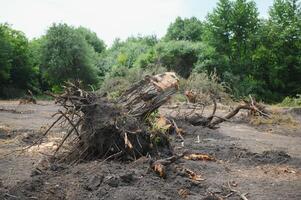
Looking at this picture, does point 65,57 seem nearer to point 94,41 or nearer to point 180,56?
point 180,56

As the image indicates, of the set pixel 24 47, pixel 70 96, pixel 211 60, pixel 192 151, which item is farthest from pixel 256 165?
pixel 24 47

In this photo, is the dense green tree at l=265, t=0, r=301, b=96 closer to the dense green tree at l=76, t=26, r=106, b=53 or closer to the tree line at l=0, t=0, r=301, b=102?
the tree line at l=0, t=0, r=301, b=102

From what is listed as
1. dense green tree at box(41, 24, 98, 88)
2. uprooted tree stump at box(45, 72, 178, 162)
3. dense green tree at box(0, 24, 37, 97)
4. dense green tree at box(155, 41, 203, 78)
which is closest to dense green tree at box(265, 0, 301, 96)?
dense green tree at box(155, 41, 203, 78)

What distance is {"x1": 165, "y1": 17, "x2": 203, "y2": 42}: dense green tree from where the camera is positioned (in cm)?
4125

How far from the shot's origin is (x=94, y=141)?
6621mm

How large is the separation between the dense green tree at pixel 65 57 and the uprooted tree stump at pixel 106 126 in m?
26.1

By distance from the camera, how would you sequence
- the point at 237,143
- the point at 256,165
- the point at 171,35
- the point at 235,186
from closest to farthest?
the point at 235,186 < the point at 256,165 < the point at 237,143 < the point at 171,35

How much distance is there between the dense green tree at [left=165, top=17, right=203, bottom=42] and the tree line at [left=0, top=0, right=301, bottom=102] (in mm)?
7939

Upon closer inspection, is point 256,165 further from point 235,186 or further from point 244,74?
point 244,74

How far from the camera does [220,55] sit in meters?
31.1

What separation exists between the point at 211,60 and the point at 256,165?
22.6 metres

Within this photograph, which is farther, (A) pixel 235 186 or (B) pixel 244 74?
(B) pixel 244 74

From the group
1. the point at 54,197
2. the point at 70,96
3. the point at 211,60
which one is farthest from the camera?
the point at 211,60

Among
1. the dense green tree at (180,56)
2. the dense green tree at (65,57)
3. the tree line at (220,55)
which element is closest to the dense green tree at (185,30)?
the tree line at (220,55)
